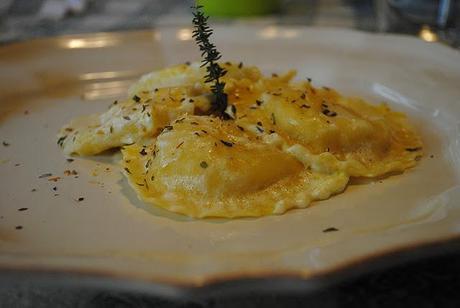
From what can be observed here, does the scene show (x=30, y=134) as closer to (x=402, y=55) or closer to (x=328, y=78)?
(x=328, y=78)

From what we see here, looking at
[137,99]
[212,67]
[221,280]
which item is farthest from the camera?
[137,99]

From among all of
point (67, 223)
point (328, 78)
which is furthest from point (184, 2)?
point (67, 223)

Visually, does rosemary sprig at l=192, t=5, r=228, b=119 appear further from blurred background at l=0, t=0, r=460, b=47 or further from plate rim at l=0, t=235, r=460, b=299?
blurred background at l=0, t=0, r=460, b=47

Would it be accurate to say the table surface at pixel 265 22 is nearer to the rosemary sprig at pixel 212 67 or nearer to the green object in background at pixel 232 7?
the green object in background at pixel 232 7

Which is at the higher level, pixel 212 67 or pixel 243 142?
pixel 212 67

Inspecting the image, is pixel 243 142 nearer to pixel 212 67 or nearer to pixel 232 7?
pixel 212 67

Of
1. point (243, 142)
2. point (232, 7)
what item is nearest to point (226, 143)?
point (243, 142)

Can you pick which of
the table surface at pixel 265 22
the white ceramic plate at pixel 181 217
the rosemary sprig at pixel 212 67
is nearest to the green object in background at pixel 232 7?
the table surface at pixel 265 22
